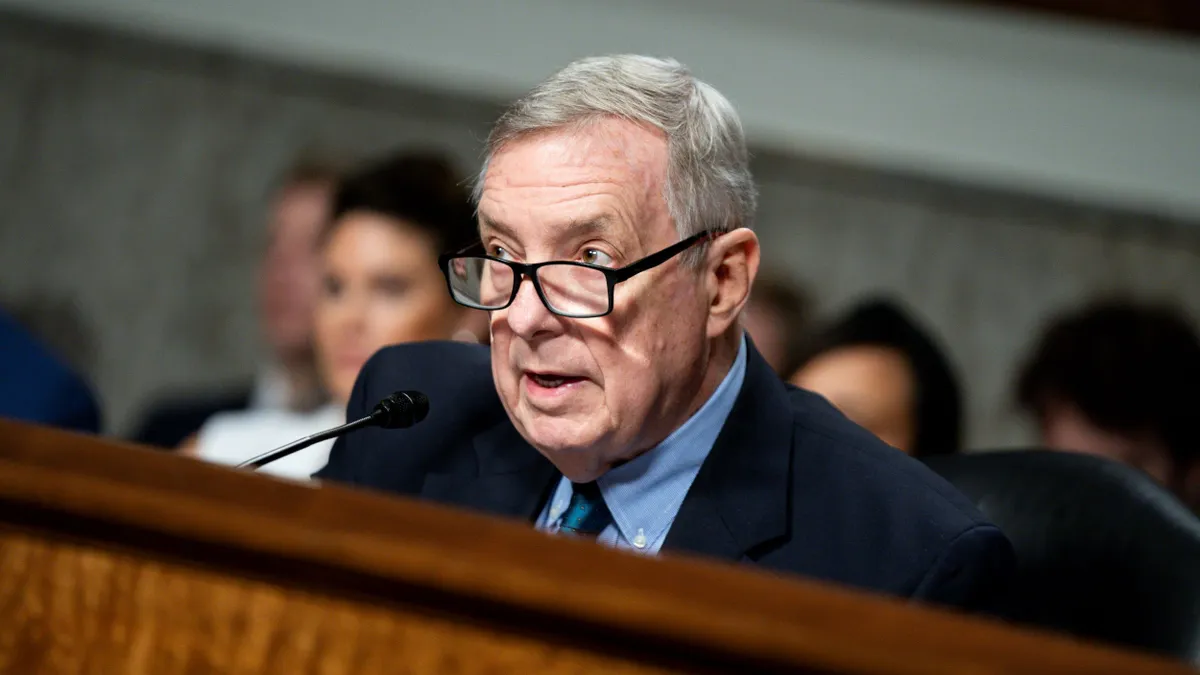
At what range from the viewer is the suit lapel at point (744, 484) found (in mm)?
1439

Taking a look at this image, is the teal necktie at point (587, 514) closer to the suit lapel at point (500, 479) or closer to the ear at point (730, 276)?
the suit lapel at point (500, 479)

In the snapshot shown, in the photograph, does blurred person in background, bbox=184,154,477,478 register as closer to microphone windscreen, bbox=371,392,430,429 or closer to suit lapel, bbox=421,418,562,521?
suit lapel, bbox=421,418,562,521

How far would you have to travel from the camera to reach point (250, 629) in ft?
2.68

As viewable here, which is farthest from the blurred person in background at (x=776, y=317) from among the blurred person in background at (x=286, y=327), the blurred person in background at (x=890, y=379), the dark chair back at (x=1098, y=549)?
the dark chair back at (x=1098, y=549)

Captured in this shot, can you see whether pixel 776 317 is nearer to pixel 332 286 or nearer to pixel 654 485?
pixel 332 286

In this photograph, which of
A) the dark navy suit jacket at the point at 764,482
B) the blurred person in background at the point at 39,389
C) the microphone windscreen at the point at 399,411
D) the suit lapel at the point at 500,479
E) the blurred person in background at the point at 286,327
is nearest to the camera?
the dark navy suit jacket at the point at 764,482

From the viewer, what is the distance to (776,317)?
308 cm

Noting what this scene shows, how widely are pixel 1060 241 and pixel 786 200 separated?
802mm

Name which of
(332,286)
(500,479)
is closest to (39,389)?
(332,286)

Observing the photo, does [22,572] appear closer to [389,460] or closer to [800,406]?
[389,460]

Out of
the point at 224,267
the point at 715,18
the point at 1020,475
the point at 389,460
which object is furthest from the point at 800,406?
the point at 224,267

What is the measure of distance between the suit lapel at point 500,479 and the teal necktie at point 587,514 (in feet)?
0.20

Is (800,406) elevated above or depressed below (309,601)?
below

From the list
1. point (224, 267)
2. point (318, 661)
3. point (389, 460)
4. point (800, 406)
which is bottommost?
point (224, 267)
